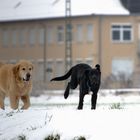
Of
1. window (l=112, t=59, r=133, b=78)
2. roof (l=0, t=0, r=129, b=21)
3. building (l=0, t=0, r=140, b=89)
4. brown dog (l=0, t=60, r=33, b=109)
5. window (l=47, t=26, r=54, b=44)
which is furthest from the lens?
window (l=47, t=26, r=54, b=44)

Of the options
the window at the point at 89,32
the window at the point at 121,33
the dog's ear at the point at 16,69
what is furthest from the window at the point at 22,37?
the dog's ear at the point at 16,69

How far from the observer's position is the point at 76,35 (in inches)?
2709

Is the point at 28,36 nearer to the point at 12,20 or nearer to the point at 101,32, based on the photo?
the point at 12,20

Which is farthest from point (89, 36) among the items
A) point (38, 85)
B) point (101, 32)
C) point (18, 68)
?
point (18, 68)

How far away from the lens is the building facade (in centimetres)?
6550

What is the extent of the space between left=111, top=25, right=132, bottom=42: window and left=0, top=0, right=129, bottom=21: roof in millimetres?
1607

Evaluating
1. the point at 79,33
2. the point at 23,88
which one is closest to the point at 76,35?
the point at 79,33

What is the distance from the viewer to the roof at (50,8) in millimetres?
65562

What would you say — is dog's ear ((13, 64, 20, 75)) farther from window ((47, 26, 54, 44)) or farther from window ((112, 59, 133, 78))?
window ((47, 26, 54, 44))

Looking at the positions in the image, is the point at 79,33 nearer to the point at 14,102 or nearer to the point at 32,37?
the point at 32,37

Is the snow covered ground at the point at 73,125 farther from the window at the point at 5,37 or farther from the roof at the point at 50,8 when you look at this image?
the window at the point at 5,37

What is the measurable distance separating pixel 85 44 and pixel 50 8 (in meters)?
4.87

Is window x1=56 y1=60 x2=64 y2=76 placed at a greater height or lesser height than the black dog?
lesser

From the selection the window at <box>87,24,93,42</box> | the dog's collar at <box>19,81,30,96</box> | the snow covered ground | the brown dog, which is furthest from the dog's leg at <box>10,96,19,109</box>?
the window at <box>87,24,93,42</box>
